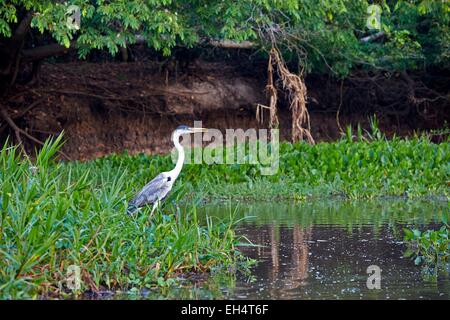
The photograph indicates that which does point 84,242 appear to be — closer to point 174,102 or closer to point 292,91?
point 292,91

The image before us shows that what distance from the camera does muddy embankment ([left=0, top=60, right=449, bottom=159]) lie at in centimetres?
1897

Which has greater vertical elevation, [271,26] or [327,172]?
[271,26]

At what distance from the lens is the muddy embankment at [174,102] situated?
19.0 metres

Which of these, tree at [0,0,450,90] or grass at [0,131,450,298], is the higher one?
tree at [0,0,450,90]

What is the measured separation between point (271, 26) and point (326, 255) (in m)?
7.79

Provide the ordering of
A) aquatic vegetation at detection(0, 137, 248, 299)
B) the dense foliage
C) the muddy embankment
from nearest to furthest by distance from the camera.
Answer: aquatic vegetation at detection(0, 137, 248, 299)
the dense foliage
the muddy embankment

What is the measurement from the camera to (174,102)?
20219 millimetres

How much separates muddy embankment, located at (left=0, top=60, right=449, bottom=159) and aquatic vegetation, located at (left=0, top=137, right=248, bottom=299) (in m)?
9.22

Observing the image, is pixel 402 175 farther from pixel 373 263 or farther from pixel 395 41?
pixel 373 263

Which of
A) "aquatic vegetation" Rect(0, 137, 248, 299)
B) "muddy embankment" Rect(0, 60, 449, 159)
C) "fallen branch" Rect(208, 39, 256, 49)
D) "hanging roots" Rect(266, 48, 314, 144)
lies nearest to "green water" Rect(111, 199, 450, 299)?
"aquatic vegetation" Rect(0, 137, 248, 299)

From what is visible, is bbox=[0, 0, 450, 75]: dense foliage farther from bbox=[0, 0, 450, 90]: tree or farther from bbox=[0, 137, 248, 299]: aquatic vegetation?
bbox=[0, 137, 248, 299]: aquatic vegetation

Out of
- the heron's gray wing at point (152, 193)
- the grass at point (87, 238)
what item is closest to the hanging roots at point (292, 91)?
the heron's gray wing at point (152, 193)

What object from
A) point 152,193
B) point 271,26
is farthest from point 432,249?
point 271,26
